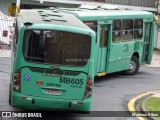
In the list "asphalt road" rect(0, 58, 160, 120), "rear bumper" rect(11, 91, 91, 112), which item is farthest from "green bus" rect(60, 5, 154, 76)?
"rear bumper" rect(11, 91, 91, 112)

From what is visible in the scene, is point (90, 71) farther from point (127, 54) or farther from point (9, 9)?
point (9, 9)

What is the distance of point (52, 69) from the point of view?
37.9ft

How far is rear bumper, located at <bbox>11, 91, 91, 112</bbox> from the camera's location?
11398 mm

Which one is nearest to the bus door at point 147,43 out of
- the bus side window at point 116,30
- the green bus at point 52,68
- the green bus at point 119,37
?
the green bus at point 119,37

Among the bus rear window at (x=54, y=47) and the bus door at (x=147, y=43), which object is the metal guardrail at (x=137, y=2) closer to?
the bus door at (x=147, y=43)

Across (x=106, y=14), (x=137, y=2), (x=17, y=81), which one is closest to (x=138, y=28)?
(x=106, y=14)

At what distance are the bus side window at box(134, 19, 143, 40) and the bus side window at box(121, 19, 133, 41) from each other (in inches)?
15.7

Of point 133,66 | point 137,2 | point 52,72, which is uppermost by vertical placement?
point 52,72

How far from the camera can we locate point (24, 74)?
1145 centimetres

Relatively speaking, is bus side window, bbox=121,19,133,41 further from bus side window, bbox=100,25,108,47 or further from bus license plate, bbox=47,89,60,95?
bus license plate, bbox=47,89,60,95

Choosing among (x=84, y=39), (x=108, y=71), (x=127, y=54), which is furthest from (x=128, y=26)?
(x=84, y=39)

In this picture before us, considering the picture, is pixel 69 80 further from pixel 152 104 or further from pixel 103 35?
pixel 103 35

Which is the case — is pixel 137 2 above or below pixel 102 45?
below

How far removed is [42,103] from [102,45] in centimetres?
756
